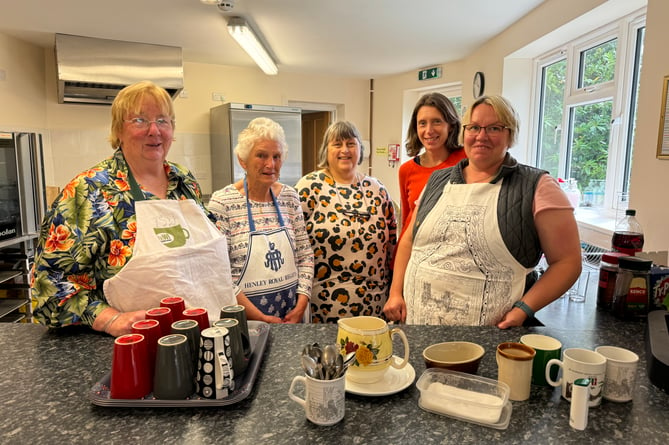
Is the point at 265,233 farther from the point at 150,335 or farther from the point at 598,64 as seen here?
the point at 598,64

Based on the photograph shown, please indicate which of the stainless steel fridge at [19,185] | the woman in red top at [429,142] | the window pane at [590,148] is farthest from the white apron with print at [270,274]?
the window pane at [590,148]

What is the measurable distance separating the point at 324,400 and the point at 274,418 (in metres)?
0.10

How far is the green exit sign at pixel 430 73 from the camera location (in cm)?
452

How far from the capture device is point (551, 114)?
11.3 feet

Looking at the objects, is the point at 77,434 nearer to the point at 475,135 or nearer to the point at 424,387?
the point at 424,387

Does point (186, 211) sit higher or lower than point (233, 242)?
higher

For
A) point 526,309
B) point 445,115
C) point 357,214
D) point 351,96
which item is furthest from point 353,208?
point 351,96

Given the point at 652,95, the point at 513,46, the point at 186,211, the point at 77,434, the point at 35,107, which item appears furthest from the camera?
the point at 35,107

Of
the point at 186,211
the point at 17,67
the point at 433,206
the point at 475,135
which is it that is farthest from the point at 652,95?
the point at 17,67

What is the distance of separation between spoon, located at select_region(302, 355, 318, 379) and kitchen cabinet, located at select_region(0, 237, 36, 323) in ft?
9.24

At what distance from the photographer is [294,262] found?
1675 mm

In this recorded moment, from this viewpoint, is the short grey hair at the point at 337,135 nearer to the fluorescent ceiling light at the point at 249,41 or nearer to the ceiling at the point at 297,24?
the ceiling at the point at 297,24

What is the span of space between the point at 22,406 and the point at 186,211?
57 cm

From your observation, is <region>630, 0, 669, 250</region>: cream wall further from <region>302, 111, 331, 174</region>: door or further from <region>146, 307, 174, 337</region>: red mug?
<region>302, 111, 331, 174</region>: door
